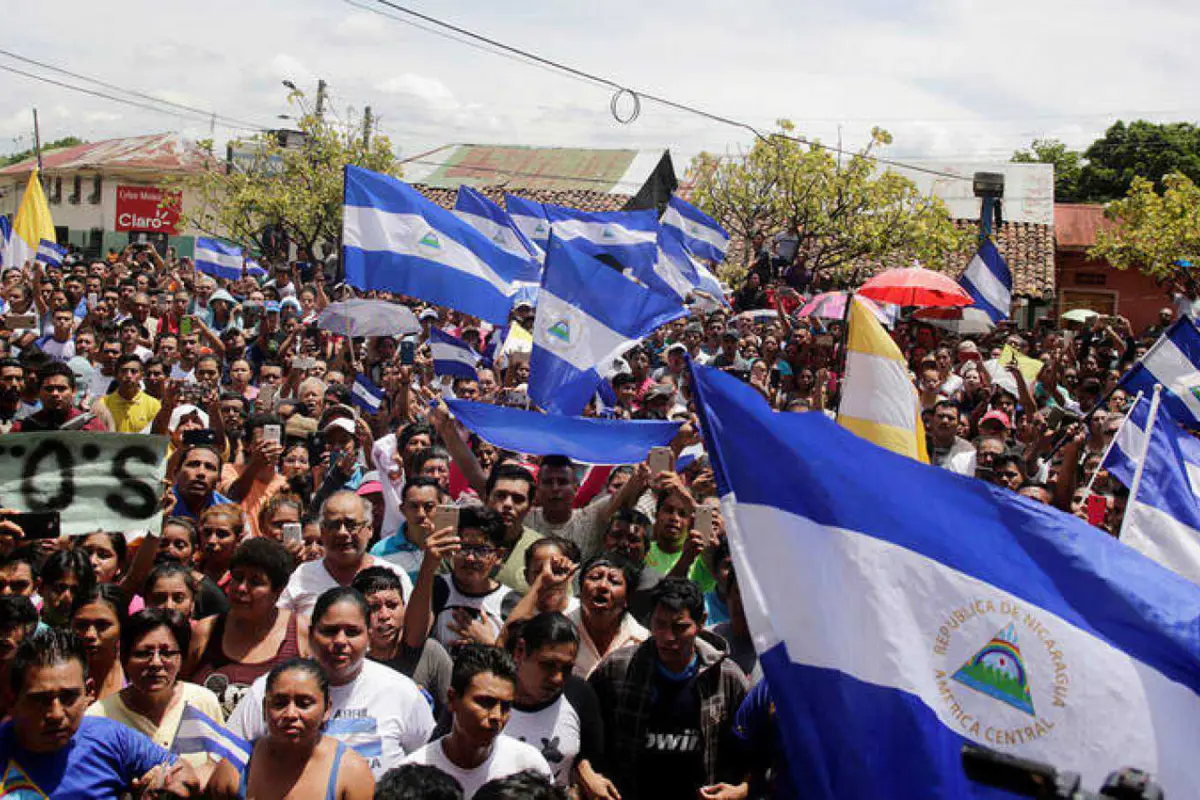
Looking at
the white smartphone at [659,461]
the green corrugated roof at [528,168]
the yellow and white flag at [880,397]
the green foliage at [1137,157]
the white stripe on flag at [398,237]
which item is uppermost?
the green foliage at [1137,157]

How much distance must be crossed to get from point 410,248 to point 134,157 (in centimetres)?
4784

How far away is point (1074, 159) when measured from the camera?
53.8 metres

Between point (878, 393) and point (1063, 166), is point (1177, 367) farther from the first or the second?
point (1063, 166)

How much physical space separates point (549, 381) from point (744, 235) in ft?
58.6

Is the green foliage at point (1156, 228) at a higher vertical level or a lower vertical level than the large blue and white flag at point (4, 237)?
higher

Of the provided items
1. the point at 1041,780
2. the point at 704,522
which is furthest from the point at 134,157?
the point at 1041,780

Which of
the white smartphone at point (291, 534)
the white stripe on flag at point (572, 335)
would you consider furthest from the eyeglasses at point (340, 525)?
the white stripe on flag at point (572, 335)

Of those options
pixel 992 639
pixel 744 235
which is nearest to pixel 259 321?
pixel 992 639

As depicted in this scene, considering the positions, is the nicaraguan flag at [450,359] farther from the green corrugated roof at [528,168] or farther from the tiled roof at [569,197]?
the green corrugated roof at [528,168]

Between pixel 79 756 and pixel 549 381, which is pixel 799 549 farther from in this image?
pixel 549 381

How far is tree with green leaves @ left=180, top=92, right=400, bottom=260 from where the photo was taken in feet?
93.6

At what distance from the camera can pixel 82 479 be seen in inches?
216

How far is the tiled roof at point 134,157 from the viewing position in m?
51.5

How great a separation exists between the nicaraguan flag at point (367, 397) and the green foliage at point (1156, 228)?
855 inches
